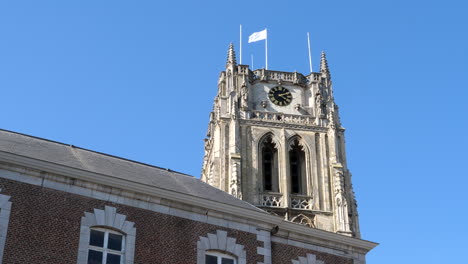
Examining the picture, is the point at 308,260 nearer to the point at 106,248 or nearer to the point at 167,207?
the point at 167,207

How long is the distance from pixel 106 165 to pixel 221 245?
13.6 ft

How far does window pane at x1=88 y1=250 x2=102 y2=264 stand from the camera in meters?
18.8

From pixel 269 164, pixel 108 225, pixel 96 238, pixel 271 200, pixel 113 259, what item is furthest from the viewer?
pixel 269 164

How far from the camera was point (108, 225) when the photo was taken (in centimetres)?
1934

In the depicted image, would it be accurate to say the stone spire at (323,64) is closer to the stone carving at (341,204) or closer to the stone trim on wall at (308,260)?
the stone carving at (341,204)

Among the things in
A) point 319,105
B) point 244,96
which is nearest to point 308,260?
point 244,96

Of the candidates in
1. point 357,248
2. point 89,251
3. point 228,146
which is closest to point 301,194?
point 228,146

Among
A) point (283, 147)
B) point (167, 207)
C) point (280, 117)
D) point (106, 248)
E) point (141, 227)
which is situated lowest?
point (106, 248)

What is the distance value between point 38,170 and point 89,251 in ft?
7.38

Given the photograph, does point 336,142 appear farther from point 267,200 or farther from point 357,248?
point 357,248

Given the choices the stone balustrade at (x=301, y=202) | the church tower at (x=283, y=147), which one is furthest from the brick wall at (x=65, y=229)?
the stone balustrade at (x=301, y=202)

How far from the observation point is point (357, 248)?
896 inches

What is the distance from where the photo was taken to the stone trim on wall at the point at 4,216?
1788 cm

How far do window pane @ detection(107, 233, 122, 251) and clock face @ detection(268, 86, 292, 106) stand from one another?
42.2 metres
